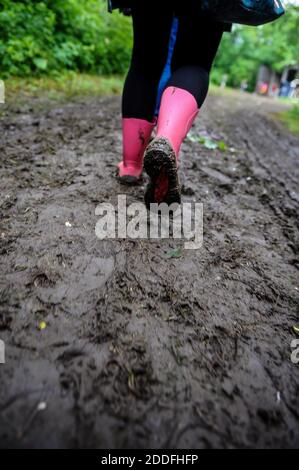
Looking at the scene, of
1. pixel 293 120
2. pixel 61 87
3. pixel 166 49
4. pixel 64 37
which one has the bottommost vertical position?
pixel 293 120

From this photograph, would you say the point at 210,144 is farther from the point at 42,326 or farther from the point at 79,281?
the point at 42,326

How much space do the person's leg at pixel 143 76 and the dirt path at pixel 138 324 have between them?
0.90 ft

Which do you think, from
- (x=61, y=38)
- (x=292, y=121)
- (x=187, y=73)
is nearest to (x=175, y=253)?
(x=187, y=73)

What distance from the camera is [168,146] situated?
1.07 m

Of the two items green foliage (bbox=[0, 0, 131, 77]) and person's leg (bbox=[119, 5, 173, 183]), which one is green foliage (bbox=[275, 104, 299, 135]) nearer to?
green foliage (bbox=[0, 0, 131, 77])

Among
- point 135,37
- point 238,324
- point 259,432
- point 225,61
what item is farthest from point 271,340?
point 225,61

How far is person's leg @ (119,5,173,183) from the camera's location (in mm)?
1199

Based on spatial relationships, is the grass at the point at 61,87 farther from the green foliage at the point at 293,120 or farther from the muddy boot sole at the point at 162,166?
the green foliage at the point at 293,120

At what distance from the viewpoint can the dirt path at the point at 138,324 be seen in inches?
27.1

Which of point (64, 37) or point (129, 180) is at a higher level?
point (64, 37)

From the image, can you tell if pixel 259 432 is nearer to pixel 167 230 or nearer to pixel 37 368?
pixel 37 368

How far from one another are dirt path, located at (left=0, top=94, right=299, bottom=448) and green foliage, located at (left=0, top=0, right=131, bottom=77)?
7.63 feet

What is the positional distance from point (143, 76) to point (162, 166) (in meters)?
0.57

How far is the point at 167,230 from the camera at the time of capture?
1.37 meters
